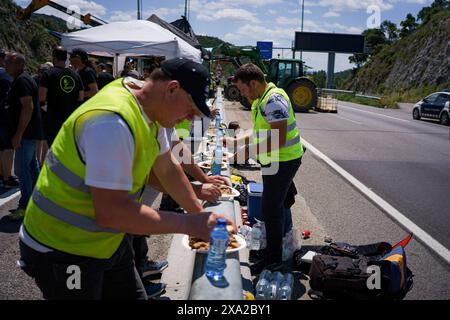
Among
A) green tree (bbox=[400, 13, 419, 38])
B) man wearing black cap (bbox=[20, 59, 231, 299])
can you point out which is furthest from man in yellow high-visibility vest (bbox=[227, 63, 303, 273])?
green tree (bbox=[400, 13, 419, 38])

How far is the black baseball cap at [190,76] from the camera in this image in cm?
209

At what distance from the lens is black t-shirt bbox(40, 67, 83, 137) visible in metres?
7.12

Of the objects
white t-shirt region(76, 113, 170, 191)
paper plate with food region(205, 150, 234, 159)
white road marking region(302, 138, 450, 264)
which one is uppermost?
white t-shirt region(76, 113, 170, 191)

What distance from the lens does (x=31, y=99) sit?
6121mm

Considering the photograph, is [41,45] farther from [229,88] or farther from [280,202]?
[280,202]

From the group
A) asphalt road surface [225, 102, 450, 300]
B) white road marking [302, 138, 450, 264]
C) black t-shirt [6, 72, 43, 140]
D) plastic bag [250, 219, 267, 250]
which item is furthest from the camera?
black t-shirt [6, 72, 43, 140]

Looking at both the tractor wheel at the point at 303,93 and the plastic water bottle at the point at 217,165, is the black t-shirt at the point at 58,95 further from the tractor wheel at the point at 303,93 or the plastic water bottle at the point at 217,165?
the tractor wheel at the point at 303,93

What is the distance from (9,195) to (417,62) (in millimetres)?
50987

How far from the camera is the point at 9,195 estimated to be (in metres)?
7.09

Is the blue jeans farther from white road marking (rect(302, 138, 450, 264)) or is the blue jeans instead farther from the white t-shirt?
white road marking (rect(302, 138, 450, 264))

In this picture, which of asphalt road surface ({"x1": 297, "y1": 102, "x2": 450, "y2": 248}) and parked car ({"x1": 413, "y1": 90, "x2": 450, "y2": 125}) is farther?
parked car ({"x1": 413, "y1": 90, "x2": 450, "y2": 125})
